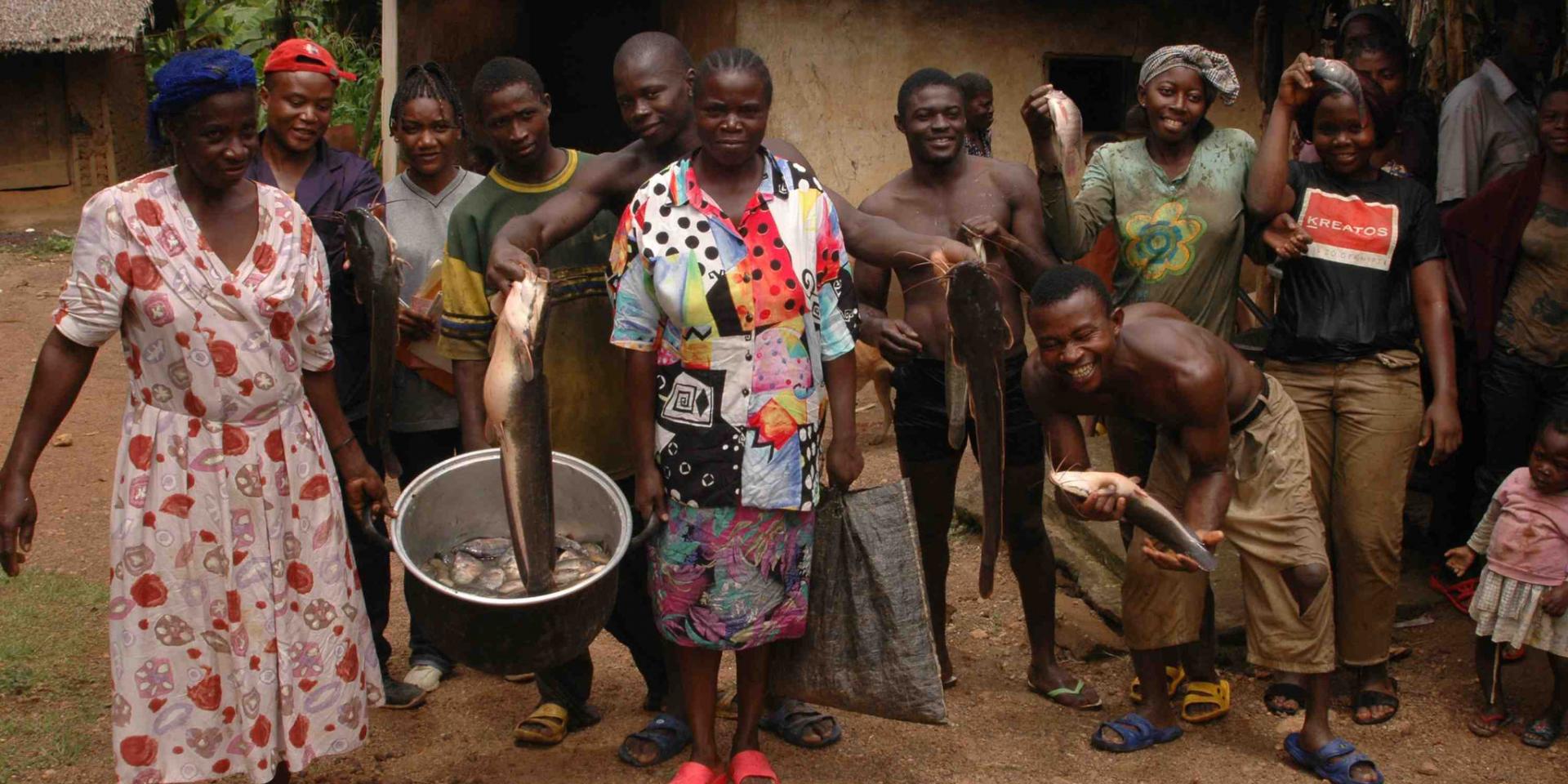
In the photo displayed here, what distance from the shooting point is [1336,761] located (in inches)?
152

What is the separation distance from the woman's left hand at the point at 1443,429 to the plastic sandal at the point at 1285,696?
2.66 feet

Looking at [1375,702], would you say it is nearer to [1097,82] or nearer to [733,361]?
[733,361]

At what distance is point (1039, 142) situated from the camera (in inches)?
158

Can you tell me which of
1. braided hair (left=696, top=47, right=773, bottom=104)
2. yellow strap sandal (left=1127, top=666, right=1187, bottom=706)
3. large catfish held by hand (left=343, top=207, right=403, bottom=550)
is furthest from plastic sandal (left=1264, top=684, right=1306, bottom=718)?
large catfish held by hand (left=343, top=207, right=403, bottom=550)

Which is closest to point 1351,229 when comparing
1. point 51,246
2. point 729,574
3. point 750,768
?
point 729,574

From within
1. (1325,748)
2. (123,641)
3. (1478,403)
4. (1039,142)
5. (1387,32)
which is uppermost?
(1387,32)

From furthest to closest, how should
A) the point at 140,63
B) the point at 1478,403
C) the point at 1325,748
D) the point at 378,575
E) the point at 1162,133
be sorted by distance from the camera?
1. the point at 140,63
2. the point at 1478,403
3. the point at 378,575
4. the point at 1162,133
5. the point at 1325,748

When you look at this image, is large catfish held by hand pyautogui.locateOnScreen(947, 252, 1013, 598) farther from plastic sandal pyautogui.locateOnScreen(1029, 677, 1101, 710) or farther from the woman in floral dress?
the woman in floral dress

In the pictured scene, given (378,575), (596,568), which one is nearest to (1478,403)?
(596,568)

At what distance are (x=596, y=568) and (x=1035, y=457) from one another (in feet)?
4.85

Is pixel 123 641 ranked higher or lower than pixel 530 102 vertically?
lower

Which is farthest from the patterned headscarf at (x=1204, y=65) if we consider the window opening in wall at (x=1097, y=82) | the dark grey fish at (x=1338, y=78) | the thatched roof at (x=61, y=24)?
the thatched roof at (x=61, y=24)

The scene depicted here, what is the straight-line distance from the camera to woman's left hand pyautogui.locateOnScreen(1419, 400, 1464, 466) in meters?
4.11

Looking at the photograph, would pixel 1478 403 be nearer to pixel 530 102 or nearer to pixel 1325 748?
pixel 1325 748
